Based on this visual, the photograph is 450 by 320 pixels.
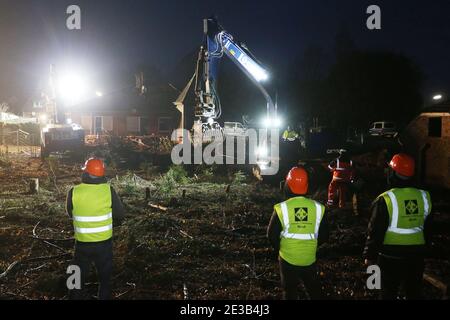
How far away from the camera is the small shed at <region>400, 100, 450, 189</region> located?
1638 centimetres

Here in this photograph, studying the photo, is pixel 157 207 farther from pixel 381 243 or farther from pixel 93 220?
pixel 381 243

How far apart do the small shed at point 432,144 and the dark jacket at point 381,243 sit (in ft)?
43.5

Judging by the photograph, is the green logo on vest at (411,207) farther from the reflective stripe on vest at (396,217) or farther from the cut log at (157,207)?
the cut log at (157,207)

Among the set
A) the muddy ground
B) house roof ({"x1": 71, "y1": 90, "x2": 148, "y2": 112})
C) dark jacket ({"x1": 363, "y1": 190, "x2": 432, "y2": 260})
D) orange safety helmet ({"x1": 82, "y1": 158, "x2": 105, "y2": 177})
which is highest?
house roof ({"x1": 71, "y1": 90, "x2": 148, "y2": 112})

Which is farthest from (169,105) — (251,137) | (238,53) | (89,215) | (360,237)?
(89,215)

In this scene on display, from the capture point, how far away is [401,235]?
4598 mm

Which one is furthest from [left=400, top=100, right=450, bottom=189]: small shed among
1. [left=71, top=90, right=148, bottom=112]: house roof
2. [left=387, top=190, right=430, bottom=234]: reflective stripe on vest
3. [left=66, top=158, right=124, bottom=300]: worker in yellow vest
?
[left=71, top=90, right=148, bottom=112]: house roof

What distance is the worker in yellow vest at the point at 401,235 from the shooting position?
4582 millimetres

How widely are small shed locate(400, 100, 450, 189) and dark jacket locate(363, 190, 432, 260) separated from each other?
1325 centimetres

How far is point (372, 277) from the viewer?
6289mm

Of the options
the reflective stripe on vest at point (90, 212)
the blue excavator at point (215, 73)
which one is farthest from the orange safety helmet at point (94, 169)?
the blue excavator at point (215, 73)

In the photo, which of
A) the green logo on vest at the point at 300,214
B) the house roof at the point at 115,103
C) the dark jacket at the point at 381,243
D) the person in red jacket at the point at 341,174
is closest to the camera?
the green logo on vest at the point at 300,214

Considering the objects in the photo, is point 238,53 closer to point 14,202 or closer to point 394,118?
point 14,202

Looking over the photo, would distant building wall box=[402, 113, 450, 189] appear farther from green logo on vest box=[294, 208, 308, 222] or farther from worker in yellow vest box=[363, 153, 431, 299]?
green logo on vest box=[294, 208, 308, 222]
